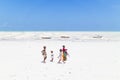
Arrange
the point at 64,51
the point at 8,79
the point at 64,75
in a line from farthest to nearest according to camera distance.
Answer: the point at 64,51
the point at 64,75
the point at 8,79

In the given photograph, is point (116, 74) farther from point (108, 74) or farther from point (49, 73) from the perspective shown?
point (49, 73)

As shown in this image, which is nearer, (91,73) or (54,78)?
(54,78)

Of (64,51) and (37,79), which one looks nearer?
(37,79)

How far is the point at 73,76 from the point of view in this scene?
12.6 meters

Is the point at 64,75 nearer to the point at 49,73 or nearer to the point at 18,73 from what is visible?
the point at 49,73

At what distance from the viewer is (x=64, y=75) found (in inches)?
506

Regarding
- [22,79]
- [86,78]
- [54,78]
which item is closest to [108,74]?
[86,78]

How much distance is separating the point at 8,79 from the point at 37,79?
3.84ft

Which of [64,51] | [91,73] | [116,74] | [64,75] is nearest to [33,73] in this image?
[64,75]

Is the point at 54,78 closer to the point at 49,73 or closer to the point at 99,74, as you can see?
the point at 49,73

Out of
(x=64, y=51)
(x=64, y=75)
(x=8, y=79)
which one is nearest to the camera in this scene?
(x=8, y=79)

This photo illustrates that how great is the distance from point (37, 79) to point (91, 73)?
9.47ft

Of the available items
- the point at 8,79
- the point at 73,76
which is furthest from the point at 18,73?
the point at 73,76

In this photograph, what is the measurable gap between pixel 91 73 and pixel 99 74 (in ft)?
1.44
